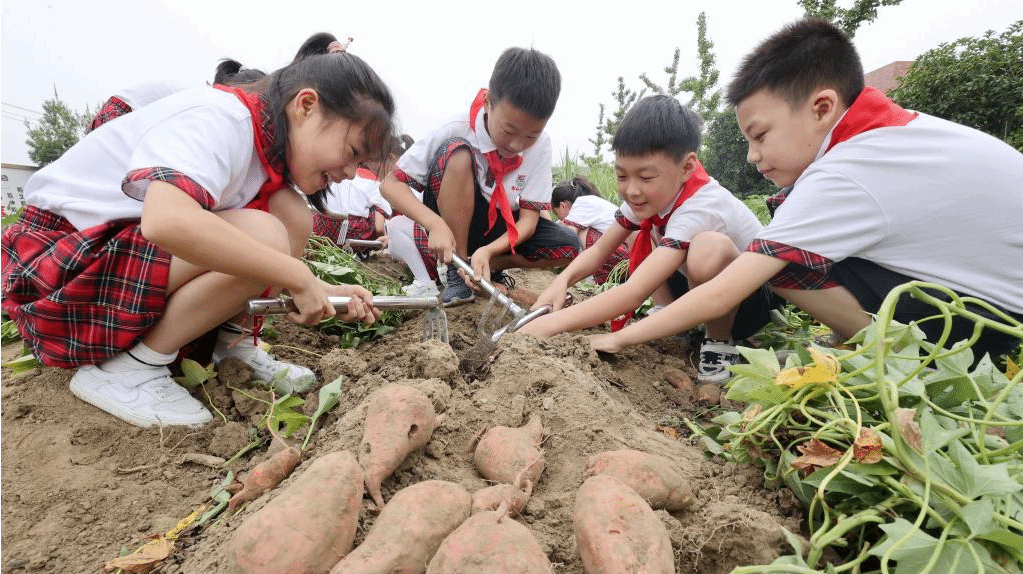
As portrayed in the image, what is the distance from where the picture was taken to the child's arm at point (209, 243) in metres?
1.30

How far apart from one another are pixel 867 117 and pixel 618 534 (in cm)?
162

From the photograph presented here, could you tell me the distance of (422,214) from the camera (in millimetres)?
2699

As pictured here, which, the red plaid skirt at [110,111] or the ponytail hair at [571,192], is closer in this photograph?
the red plaid skirt at [110,111]

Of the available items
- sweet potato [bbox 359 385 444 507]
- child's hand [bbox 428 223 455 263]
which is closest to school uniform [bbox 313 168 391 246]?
child's hand [bbox 428 223 455 263]

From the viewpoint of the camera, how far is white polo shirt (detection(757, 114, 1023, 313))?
5.32 feet

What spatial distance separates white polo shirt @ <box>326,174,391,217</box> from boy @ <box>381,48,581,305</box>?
1081 millimetres

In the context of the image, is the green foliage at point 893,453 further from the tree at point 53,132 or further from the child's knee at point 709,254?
the tree at point 53,132

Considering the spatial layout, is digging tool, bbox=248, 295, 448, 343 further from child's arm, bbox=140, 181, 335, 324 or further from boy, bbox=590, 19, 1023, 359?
boy, bbox=590, 19, 1023, 359

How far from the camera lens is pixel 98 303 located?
153cm

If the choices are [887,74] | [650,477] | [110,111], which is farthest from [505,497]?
[887,74]

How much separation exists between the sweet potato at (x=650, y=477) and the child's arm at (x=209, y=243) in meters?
0.94

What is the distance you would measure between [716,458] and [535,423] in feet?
1.38

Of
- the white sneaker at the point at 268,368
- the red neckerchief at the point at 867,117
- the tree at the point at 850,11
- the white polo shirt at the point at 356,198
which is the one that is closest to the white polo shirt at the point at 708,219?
the red neckerchief at the point at 867,117

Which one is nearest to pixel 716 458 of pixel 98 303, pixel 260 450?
pixel 260 450
